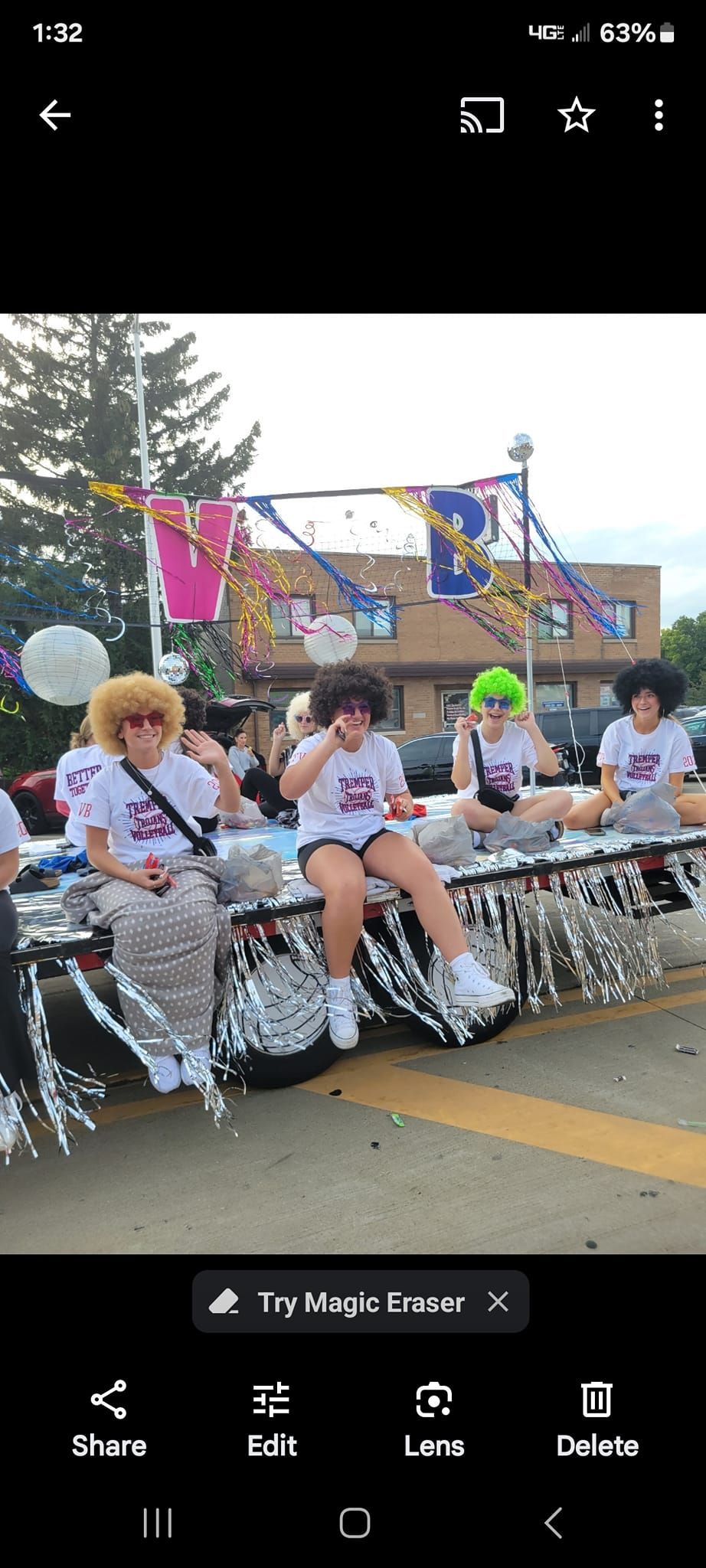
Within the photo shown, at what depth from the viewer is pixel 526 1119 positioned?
2783 mm

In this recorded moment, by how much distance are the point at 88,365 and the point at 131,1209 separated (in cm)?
1767

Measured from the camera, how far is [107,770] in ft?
9.79

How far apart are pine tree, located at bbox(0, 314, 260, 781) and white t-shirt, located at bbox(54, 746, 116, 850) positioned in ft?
31.6

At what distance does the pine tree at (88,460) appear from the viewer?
14.2 metres

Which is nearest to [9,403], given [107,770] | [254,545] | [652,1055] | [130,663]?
[130,663]

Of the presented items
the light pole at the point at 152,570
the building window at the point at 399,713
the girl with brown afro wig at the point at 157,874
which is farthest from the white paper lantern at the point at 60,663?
the building window at the point at 399,713

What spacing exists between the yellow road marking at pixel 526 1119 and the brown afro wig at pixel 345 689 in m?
1.40

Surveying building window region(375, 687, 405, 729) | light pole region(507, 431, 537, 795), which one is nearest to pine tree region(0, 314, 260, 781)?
building window region(375, 687, 405, 729)

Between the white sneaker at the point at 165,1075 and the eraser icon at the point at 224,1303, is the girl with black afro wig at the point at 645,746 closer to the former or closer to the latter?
the white sneaker at the point at 165,1075

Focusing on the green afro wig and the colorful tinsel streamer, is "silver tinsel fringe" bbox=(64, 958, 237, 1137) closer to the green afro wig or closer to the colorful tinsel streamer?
the green afro wig

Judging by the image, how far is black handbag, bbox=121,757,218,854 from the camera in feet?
9.78

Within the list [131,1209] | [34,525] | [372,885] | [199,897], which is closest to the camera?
[131,1209]

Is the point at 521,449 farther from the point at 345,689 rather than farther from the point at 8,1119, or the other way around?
the point at 8,1119

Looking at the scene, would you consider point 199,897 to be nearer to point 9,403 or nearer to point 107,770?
point 107,770
